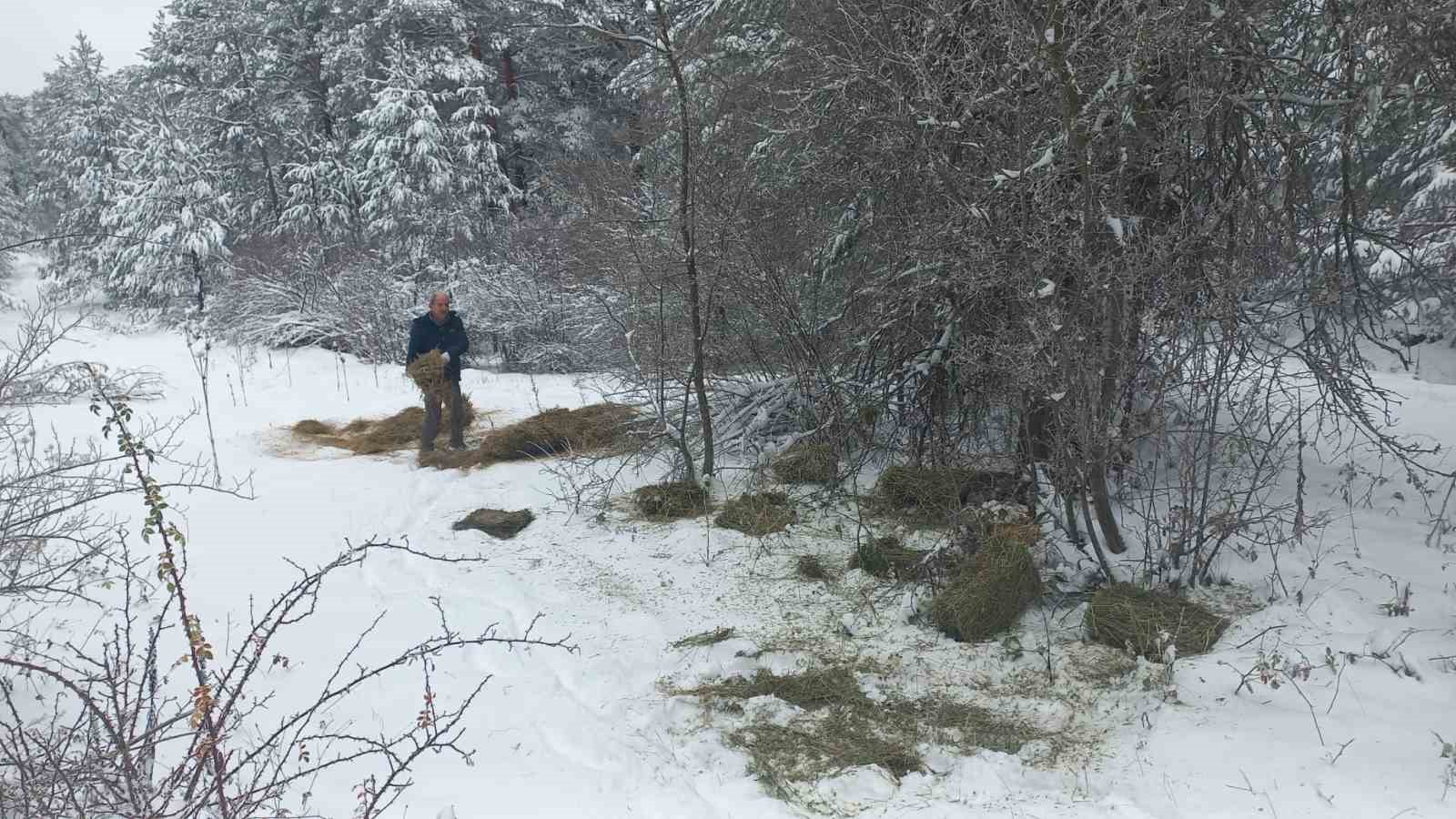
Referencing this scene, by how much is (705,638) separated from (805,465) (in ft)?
8.36

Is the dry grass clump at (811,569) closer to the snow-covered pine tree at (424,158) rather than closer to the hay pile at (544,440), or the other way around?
the hay pile at (544,440)

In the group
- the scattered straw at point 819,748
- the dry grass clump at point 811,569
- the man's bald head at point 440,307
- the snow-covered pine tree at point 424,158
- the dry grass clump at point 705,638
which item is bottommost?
the scattered straw at point 819,748

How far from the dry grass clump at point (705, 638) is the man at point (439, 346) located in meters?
4.24

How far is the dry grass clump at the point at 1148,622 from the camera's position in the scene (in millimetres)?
4062

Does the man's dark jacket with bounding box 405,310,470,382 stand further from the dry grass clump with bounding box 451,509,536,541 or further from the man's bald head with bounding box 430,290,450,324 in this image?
the dry grass clump with bounding box 451,509,536,541

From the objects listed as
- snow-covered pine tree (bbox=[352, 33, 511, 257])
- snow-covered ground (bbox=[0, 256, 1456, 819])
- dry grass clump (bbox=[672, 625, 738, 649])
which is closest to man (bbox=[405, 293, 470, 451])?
snow-covered ground (bbox=[0, 256, 1456, 819])

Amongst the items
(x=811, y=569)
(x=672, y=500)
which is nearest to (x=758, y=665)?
(x=811, y=569)

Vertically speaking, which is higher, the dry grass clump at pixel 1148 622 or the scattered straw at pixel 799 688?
the dry grass clump at pixel 1148 622

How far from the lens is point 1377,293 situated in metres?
5.13

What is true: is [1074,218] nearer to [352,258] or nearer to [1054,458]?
[1054,458]

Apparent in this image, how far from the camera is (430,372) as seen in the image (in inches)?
305

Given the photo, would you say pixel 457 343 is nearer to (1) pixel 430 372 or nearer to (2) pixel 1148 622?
(1) pixel 430 372

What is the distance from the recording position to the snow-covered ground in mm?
3176

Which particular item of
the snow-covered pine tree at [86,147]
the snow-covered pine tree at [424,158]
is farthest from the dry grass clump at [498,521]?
the snow-covered pine tree at [86,147]
